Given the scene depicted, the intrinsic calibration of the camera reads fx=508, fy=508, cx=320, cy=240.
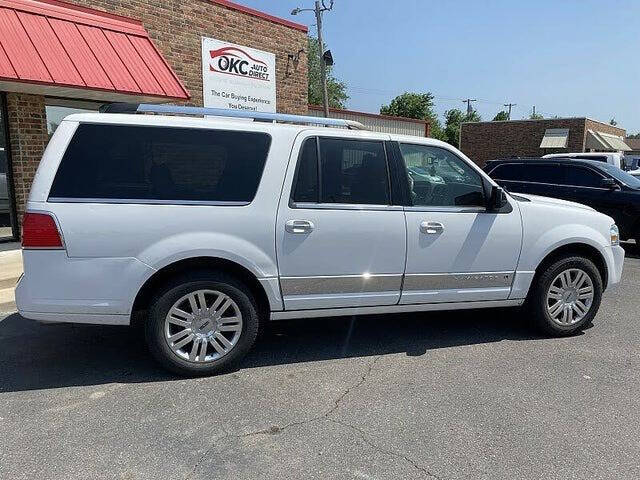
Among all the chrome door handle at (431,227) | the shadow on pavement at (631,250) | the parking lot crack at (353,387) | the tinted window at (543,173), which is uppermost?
the tinted window at (543,173)

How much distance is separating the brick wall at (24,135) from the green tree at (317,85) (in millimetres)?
40314

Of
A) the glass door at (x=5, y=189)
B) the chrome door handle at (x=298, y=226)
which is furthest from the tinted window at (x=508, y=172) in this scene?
the glass door at (x=5, y=189)

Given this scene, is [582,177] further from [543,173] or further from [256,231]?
[256,231]

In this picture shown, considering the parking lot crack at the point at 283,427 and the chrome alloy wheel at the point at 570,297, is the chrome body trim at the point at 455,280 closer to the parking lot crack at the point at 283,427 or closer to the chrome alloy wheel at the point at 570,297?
the chrome alloy wheel at the point at 570,297

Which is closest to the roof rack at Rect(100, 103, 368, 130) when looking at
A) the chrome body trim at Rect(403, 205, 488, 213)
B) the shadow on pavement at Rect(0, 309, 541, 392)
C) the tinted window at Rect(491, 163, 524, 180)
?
the chrome body trim at Rect(403, 205, 488, 213)

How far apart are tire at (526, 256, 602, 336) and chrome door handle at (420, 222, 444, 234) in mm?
1190

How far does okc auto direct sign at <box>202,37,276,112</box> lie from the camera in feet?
32.0

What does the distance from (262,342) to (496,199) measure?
2414 mm

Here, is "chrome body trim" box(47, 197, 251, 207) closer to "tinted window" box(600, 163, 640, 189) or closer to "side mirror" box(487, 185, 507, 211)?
"side mirror" box(487, 185, 507, 211)

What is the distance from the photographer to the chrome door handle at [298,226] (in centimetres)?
383

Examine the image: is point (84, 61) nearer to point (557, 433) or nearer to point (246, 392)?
point (246, 392)

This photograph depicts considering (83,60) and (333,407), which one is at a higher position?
(83,60)

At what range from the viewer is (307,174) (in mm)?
3955

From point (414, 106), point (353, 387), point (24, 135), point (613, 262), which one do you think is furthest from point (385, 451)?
point (414, 106)
